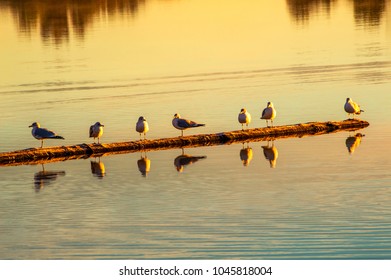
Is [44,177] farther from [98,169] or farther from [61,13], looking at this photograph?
[61,13]

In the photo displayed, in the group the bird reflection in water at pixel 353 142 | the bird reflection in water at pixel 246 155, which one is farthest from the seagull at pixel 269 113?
the bird reflection in water at pixel 246 155

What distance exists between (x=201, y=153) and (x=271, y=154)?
185 cm

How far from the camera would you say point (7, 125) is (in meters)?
38.3

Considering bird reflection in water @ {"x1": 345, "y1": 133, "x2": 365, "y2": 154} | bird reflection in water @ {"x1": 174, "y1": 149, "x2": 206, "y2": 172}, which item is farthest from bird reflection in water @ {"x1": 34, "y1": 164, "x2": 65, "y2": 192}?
bird reflection in water @ {"x1": 345, "y1": 133, "x2": 365, "y2": 154}

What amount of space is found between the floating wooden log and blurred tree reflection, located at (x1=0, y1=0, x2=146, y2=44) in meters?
39.5

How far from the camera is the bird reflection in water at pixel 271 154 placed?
31438 millimetres

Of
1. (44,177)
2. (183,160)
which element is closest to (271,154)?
(183,160)

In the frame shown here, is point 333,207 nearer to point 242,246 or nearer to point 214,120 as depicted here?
point 242,246

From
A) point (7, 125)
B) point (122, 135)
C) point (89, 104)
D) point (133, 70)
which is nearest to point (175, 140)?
point (122, 135)

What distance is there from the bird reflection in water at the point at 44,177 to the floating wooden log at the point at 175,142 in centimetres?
84

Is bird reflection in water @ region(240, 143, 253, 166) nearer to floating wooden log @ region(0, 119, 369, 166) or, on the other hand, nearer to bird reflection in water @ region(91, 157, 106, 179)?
floating wooden log @ region(0, 119, 369, 166)

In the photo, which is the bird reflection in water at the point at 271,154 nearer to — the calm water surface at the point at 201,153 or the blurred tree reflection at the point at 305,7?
the calm water surface at the point at 201,153

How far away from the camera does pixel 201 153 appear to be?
32.8 metres

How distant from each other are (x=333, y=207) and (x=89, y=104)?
61.2 ft
